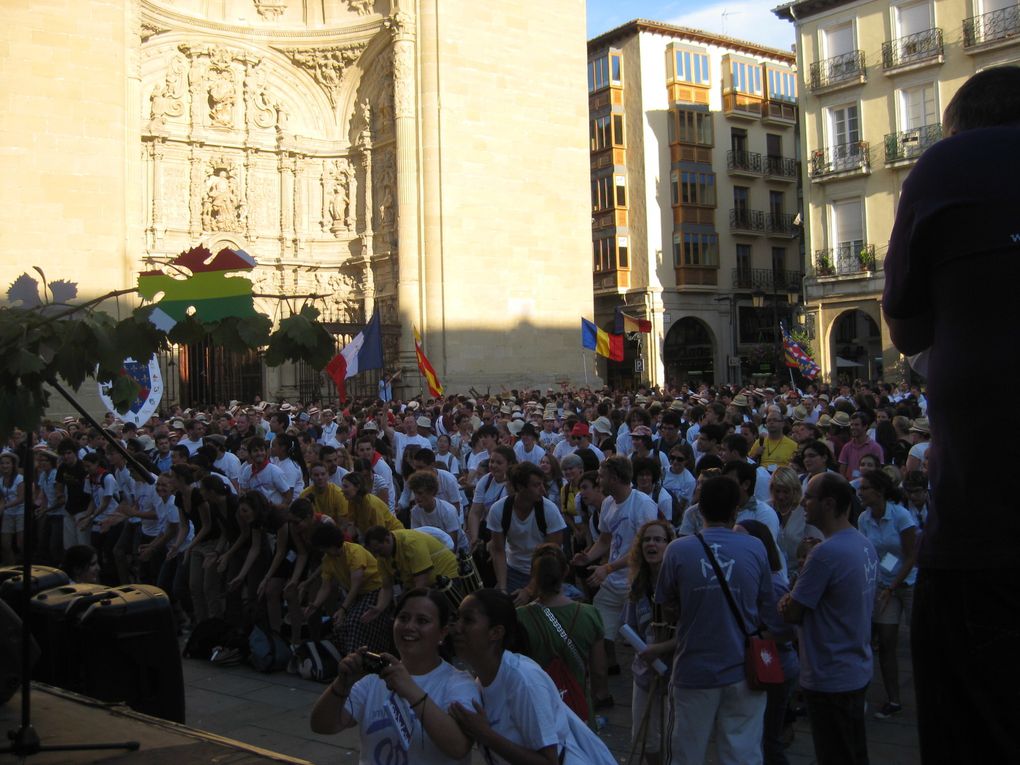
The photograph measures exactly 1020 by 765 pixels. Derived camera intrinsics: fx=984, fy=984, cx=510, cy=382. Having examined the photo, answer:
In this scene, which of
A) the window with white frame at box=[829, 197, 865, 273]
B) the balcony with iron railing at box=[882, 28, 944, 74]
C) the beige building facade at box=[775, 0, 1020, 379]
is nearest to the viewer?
the beige building facade at box=[775, 0, 1020, 379]

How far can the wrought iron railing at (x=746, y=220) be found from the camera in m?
40.3

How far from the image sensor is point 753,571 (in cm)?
453

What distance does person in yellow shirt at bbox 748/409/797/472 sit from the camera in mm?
9320

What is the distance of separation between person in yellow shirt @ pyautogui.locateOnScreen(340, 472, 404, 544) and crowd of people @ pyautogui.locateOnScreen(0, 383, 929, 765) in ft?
0.06

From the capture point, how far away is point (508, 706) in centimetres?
345

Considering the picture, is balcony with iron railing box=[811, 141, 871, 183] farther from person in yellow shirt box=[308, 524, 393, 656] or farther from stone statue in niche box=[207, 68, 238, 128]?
person in yellow shirt box=[308, 524, 393, 656]

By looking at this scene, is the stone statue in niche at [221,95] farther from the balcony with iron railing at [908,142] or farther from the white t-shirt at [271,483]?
the balcony with iron railing at [908,142]

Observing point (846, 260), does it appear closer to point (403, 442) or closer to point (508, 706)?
point (403, 442)

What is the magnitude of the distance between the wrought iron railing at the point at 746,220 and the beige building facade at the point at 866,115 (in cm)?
637

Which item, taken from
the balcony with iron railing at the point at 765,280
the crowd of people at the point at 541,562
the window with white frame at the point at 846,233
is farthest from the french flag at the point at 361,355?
the balcony with iron railing at the point at 765,280

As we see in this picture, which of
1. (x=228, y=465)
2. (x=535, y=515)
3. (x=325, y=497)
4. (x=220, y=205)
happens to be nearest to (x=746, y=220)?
(x=220, y=205)

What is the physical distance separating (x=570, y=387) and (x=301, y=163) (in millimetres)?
10010

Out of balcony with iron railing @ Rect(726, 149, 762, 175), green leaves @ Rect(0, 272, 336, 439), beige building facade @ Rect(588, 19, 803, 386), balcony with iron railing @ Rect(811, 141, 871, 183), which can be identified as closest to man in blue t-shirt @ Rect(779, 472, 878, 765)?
green leaves @ Rect(0, 272, 336, 439)

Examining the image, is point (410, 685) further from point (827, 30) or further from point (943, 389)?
point (827, 30)
